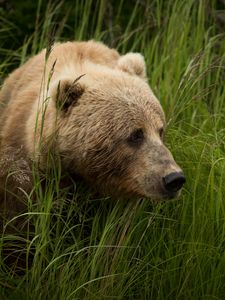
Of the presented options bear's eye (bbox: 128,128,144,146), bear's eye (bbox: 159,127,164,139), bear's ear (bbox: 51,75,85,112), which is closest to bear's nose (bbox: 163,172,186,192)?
bear's eye (bbox: 128,128,144,146)

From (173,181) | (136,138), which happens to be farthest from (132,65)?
(173,181)

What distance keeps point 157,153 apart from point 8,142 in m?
1.05

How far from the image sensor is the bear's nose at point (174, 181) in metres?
4.96

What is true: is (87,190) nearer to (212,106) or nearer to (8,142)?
(8,142)

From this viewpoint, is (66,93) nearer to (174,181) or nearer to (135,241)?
(174,181)

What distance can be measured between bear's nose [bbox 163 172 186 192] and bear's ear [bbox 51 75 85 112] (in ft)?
2.49

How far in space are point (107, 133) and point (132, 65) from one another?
0.71 metres

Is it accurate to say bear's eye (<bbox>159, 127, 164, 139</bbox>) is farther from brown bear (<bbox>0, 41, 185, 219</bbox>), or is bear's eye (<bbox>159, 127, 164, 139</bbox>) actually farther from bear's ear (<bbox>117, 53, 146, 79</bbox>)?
bear's ear (<bbox>117, 53, 146, 79</bbox>)

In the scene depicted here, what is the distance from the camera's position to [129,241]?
207 inches

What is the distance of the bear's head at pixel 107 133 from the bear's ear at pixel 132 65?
366mm

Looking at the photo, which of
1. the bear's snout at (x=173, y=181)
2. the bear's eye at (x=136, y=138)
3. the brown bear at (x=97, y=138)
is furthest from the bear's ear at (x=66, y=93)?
the bear's snout at (x=173, y=181)

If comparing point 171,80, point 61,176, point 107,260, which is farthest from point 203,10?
point 107,260

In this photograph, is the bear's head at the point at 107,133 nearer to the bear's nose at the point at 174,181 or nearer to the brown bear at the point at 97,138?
the brown bear at the point at 97,138

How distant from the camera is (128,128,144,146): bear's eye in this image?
532 cm
